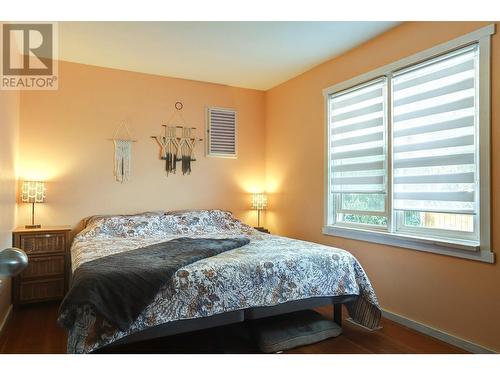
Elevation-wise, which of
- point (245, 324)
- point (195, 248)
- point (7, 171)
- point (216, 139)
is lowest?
point (245, 324)

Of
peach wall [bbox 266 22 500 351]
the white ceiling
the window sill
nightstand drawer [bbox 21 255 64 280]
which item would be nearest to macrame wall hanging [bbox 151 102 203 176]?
the white ceiling

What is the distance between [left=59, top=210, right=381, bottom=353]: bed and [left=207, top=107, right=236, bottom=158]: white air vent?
1.81 m

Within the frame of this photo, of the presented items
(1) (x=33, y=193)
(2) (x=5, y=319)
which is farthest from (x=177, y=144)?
(2) (x=5, y=319)

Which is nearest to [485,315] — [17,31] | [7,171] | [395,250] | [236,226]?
[395,250]

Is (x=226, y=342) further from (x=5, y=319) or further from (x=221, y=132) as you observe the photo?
(x=221, y=132)

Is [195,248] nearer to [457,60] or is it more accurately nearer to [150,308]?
[150,308]

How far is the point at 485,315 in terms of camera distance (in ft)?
7.69

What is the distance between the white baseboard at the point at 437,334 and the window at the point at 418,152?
2.06 feet

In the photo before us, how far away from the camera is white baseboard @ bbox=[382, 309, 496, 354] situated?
2367mm

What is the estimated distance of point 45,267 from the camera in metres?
3.35

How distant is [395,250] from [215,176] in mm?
2521

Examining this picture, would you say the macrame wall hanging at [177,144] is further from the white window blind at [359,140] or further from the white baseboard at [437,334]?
the white baseboard at [437,334]

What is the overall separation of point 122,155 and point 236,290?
257cm

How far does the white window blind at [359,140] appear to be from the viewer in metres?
3.22
